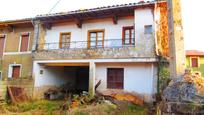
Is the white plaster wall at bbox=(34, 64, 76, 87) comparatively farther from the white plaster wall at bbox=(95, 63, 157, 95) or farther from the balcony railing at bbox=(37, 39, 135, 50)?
the white plaster wall at bbox=(95, 63, 157, 95)

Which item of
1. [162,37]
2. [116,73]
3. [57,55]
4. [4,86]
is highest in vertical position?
[162,37]

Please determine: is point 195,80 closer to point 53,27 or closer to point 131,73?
point 131,73

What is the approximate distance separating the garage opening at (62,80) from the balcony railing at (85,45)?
5.42 ft

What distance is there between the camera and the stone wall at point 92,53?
42.1ft

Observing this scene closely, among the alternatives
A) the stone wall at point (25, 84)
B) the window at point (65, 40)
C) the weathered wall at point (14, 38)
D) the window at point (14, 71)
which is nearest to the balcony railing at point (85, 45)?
the window at point (65, 40)

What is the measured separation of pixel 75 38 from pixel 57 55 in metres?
1.90

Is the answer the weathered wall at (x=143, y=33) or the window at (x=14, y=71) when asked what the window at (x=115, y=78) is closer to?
the weathered wall at (x=143, y=33)

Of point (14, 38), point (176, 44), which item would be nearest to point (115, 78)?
point (176, 44)

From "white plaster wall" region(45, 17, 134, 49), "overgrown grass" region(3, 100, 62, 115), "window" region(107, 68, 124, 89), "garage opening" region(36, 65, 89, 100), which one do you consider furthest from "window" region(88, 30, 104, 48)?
"overgrown grass" region(3, 100, 62, 115)

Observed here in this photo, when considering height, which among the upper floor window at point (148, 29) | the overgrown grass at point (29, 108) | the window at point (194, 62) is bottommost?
the overgrown grass at point (29, 108)

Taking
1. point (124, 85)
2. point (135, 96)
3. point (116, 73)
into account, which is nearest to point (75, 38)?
point (116, 73)

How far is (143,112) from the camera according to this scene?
1036 centimetres

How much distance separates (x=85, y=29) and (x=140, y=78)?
17.8 feet

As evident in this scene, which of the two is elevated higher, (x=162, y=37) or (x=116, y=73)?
(x=162, y=37)
